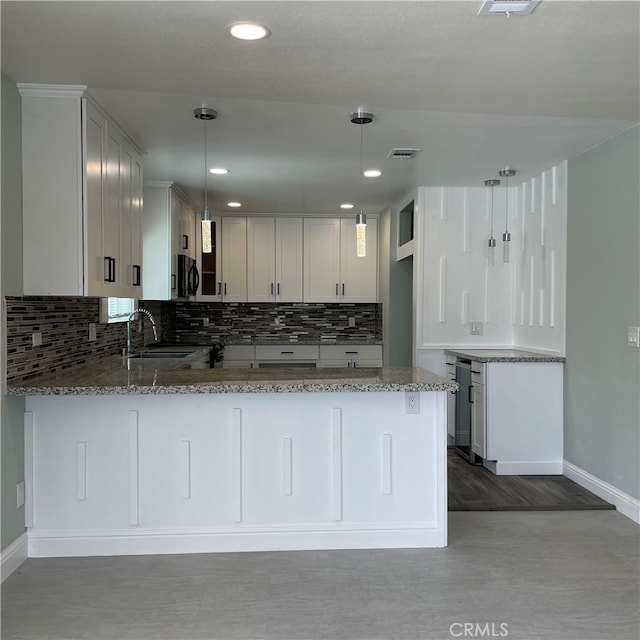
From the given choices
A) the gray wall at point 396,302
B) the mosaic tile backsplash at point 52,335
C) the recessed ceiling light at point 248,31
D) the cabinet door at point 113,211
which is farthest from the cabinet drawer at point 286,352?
the recessed ceiling light at point 248,31

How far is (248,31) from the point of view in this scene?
2342 mm

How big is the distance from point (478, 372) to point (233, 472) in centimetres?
238

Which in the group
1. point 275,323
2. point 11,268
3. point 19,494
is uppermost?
point 11,268

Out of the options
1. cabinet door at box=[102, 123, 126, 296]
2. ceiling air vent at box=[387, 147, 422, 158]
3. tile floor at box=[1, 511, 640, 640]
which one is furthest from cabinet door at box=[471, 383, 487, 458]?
cabinet door at box=[102, 123, 126, 296]

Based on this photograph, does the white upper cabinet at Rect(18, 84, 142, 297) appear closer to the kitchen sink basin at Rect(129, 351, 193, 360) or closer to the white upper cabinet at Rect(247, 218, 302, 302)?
the kitchen sink basin at Rect(129, 351, 193, 360)

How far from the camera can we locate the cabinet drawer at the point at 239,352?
6906 mm

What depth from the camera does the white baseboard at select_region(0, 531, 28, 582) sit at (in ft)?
8.96

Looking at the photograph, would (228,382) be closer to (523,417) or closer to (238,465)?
(238,465)

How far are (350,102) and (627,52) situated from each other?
4.27ft

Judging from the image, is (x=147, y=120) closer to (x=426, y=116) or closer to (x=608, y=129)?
(x=426, y=116)

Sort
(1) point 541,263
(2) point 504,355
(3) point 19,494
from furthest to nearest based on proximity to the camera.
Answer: (1) point 541,263 < (2) point 504,355 < (3) point 19,494

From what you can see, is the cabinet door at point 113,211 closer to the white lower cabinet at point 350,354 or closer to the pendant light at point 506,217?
the pendant light at point 506,217

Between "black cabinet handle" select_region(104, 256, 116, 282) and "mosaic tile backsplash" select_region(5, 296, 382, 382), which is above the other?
"black cabinet handle" select_region(104, 256, 116, 282)

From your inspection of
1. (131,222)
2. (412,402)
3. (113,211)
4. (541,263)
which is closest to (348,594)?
(412,402)
